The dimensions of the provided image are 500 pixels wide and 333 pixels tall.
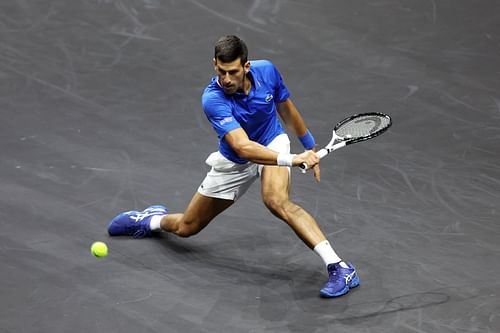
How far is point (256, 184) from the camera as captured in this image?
9508mm

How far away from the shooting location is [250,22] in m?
12.2

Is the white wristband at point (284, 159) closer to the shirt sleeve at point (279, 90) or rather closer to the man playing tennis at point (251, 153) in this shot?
the man playing tennis at point (251, 153)

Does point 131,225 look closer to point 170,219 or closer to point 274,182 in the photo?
point 170,219

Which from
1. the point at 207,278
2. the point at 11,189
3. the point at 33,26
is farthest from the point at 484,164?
the point at 33,26

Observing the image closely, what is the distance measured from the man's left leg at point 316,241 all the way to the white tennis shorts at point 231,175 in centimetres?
38

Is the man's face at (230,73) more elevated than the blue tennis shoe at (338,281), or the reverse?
the man's face at (230,73)

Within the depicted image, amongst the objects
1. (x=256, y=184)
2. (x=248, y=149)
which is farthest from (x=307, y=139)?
(x=256, y=184)

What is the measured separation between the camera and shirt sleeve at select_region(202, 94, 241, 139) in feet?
24.0

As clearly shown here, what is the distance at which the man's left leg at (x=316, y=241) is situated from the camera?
733 centimetres

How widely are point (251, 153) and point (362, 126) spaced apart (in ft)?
3.04

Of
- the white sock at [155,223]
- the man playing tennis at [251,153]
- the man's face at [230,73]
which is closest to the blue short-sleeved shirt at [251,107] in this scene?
the man playing tennis at [251,153]

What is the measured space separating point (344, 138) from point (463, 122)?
337 cm

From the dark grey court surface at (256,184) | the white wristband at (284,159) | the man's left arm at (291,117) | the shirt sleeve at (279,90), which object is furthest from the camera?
the man's left arm at (291,117)

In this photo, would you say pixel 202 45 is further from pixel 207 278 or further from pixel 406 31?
pixel 207 278
